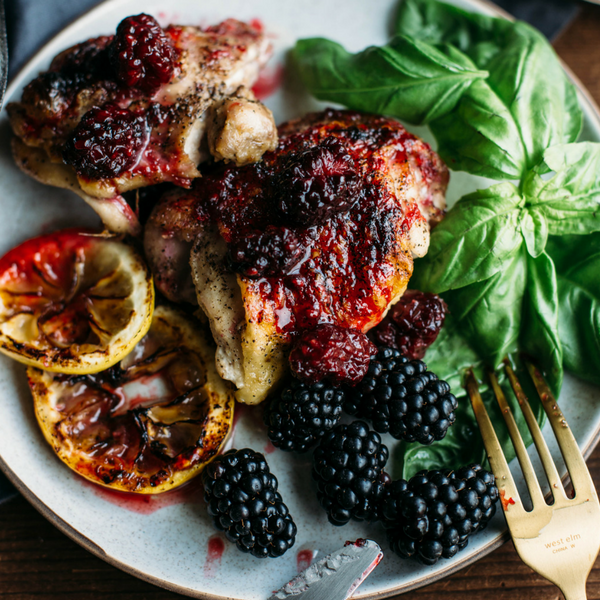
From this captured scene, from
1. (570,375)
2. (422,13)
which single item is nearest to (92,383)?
(570,375)

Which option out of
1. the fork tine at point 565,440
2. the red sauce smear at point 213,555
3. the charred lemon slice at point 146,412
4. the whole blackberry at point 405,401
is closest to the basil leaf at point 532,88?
the fork tine at point 565,440

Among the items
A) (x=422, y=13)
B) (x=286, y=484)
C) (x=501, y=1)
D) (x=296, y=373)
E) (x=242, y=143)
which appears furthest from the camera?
(x=501, y=1)

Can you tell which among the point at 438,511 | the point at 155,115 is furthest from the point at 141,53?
the point at 438,511

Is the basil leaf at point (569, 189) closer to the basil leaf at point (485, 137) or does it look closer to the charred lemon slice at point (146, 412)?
the basil leaf at point (485, 137)

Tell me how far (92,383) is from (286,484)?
1057 millimetres

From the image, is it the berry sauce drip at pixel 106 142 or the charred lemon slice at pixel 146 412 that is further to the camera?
the charred lemon slice at pixel 146 412

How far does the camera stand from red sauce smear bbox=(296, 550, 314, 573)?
234 cm

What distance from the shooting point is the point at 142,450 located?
2.38 metres

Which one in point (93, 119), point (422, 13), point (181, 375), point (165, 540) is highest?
point (422, 13)

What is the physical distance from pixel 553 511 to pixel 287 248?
158 cm

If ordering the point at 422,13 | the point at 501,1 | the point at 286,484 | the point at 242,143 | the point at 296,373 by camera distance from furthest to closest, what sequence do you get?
the point at 501,1 < the point at 422,13 < the point at 286,484 < the point at 242,143 < the point at 296,373

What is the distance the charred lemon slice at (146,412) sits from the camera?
7.63ft

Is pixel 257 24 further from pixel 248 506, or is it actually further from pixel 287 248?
pixel 248 506

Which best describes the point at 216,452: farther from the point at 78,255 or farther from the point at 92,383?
the point at 78,255
